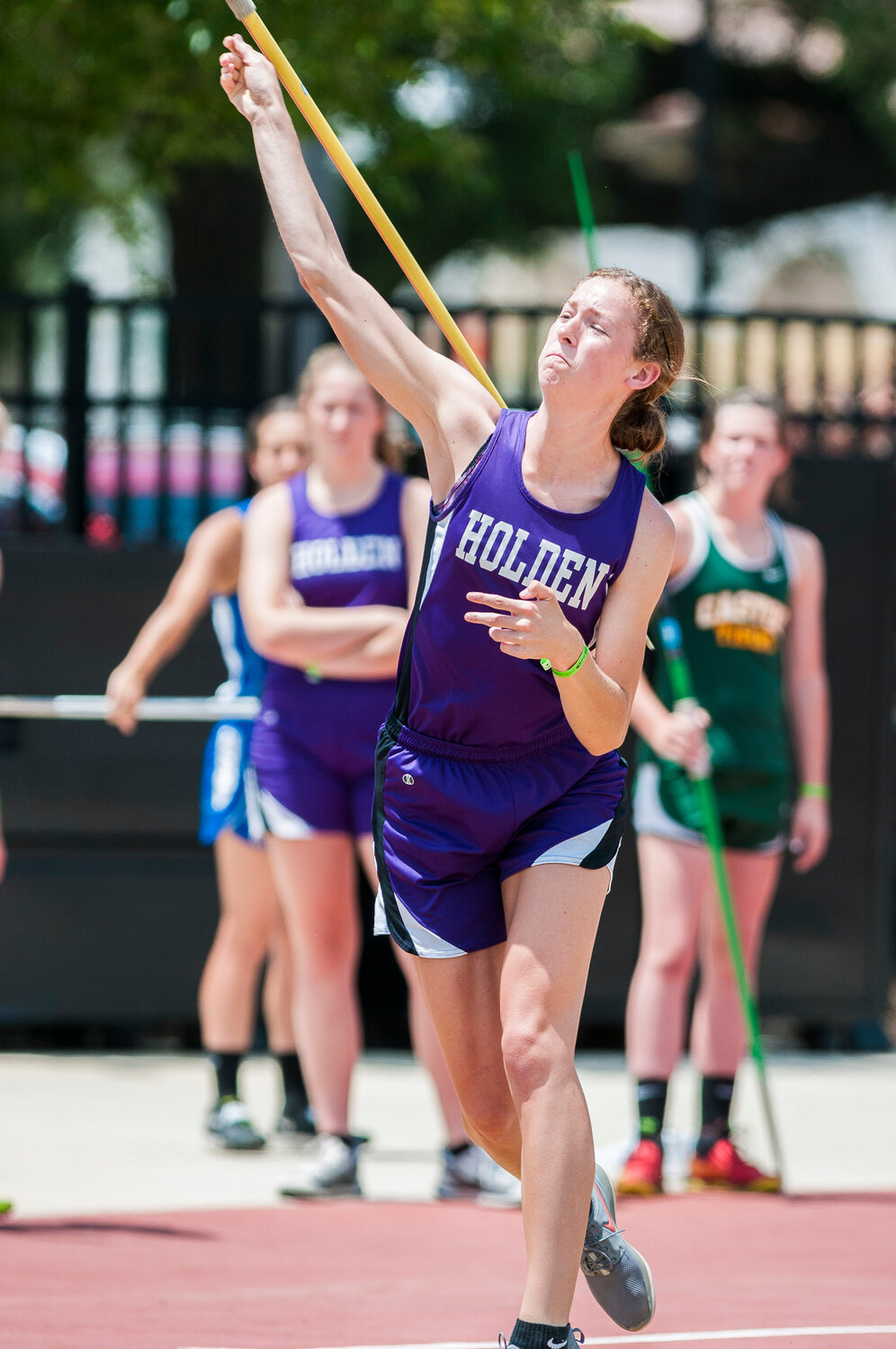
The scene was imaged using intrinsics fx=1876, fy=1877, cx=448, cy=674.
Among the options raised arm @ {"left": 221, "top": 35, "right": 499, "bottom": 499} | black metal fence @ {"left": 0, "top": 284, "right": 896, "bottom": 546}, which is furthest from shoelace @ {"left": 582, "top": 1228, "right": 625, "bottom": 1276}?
black metal fence @ {"left": 0, "top": 284, "right": 896, "bottom": 546}

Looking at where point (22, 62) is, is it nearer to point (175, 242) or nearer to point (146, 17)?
point (146, 17)

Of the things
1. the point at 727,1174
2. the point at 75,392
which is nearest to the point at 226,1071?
the point at 727,1174

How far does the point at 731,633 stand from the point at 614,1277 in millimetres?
2519

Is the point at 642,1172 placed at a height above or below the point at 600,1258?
below

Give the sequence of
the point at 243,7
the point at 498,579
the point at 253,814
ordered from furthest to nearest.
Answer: the point at 253,814
the point at 243,7
the point at 498,579

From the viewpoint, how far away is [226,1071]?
612 centimetres

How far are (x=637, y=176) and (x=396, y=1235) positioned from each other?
2373 cm

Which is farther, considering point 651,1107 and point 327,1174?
point 651,1107

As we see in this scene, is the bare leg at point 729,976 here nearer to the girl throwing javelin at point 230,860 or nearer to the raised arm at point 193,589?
the girl throwing javelin at point 230,860

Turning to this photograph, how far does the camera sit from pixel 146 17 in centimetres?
1036

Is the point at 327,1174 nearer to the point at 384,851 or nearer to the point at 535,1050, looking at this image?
the point at 384,851

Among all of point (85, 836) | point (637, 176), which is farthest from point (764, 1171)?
point (637, 176)

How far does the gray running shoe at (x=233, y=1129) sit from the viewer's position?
5930 millimetres

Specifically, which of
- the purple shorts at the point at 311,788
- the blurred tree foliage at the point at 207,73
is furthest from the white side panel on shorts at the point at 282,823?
the blurred tree foliage at the point at 207,73
